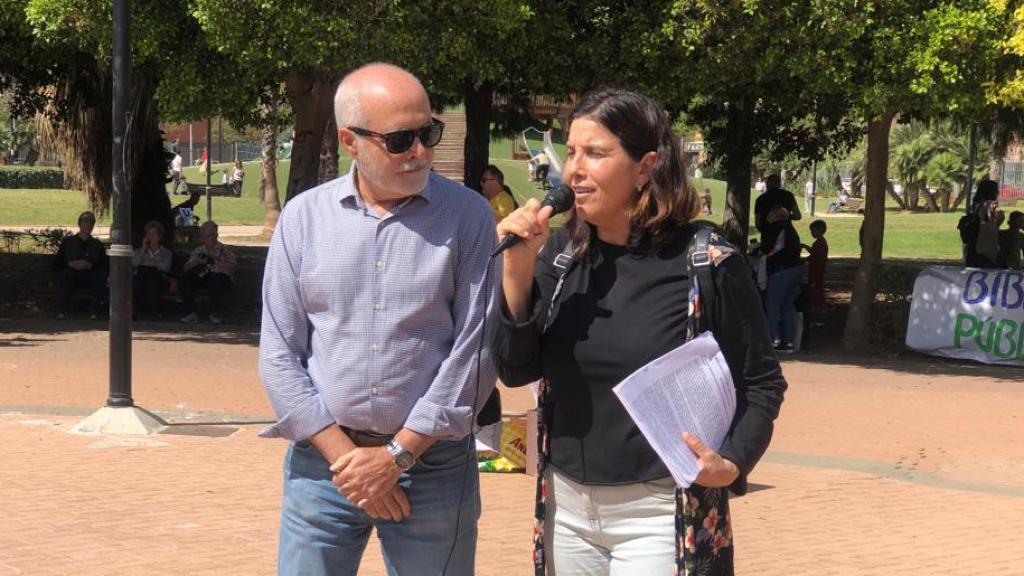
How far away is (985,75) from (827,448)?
5825mm

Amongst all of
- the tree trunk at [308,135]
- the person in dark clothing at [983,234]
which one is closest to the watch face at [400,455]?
the tree trunk at [308,135]

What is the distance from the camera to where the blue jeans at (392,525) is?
3.45m

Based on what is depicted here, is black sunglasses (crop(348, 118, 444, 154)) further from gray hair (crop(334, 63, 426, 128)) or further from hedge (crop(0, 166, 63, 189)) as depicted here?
hedge (crop(0, 166, 63, 189))

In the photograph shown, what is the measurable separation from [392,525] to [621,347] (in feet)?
2.50

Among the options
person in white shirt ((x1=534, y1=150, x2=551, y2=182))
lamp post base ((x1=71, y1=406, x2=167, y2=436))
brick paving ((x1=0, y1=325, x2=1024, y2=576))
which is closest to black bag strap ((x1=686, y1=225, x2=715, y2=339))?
person in white shirt ((x1=534, y1=150, x2=551, y2=182))

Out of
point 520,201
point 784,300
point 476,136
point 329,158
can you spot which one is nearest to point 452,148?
point 520,201

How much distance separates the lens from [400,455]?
3.38 m

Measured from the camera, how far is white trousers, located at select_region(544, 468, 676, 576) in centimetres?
317

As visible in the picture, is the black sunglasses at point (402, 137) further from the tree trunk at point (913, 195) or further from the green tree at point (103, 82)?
the tree trunk at point (913, 195)

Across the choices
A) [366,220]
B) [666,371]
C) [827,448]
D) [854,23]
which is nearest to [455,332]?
[366,220]

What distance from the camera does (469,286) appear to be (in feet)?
11.3

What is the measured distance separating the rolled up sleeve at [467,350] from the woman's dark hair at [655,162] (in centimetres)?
29

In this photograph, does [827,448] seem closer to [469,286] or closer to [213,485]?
[213,485]

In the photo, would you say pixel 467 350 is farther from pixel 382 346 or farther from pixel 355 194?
pixel 355 194
